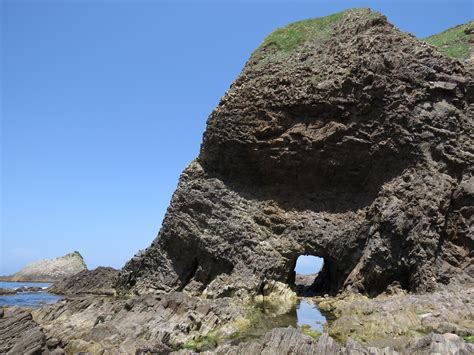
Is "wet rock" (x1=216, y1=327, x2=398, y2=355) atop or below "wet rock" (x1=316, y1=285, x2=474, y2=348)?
atop

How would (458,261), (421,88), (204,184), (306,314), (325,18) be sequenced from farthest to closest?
(325,18), (204,184), (421,88), (458,261), (306,314)

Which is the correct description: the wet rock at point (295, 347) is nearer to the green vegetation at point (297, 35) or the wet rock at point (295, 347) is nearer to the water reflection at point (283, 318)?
the water reflection at point (283, 318)

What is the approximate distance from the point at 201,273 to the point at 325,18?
2740 centimetres

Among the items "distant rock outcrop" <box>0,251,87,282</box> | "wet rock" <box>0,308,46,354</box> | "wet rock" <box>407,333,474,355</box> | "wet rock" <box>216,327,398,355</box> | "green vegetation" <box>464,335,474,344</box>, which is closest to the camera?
"wet rock" <box>407,333,474,355</box>

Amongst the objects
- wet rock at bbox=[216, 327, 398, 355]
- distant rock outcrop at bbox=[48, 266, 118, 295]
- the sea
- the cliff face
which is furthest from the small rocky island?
distant rock outcrop at bbox=[48, 266, 118, 295]

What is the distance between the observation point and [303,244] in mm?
38094

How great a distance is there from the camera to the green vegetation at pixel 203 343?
1972cm

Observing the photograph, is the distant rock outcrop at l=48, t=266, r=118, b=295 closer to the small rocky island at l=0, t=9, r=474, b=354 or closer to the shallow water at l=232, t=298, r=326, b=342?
the small rocky island at l=0, t=9, r=474, b=354

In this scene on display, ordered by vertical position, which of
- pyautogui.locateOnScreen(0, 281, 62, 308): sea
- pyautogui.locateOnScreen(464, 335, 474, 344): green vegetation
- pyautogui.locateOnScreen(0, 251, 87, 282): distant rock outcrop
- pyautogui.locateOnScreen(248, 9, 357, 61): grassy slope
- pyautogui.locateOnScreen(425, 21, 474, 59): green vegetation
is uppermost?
pyautogui.locateOnScreen(248, 9, 357, 61): grassy slope

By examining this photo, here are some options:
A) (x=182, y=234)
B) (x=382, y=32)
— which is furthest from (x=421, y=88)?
(x=182, y=234)

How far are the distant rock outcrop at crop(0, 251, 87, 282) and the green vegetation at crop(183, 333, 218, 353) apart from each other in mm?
74360

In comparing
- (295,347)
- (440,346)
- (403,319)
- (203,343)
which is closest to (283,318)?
(403,319)

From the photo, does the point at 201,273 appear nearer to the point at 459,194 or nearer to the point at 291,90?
the point at 291,90

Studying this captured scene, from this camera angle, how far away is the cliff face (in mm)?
33250
